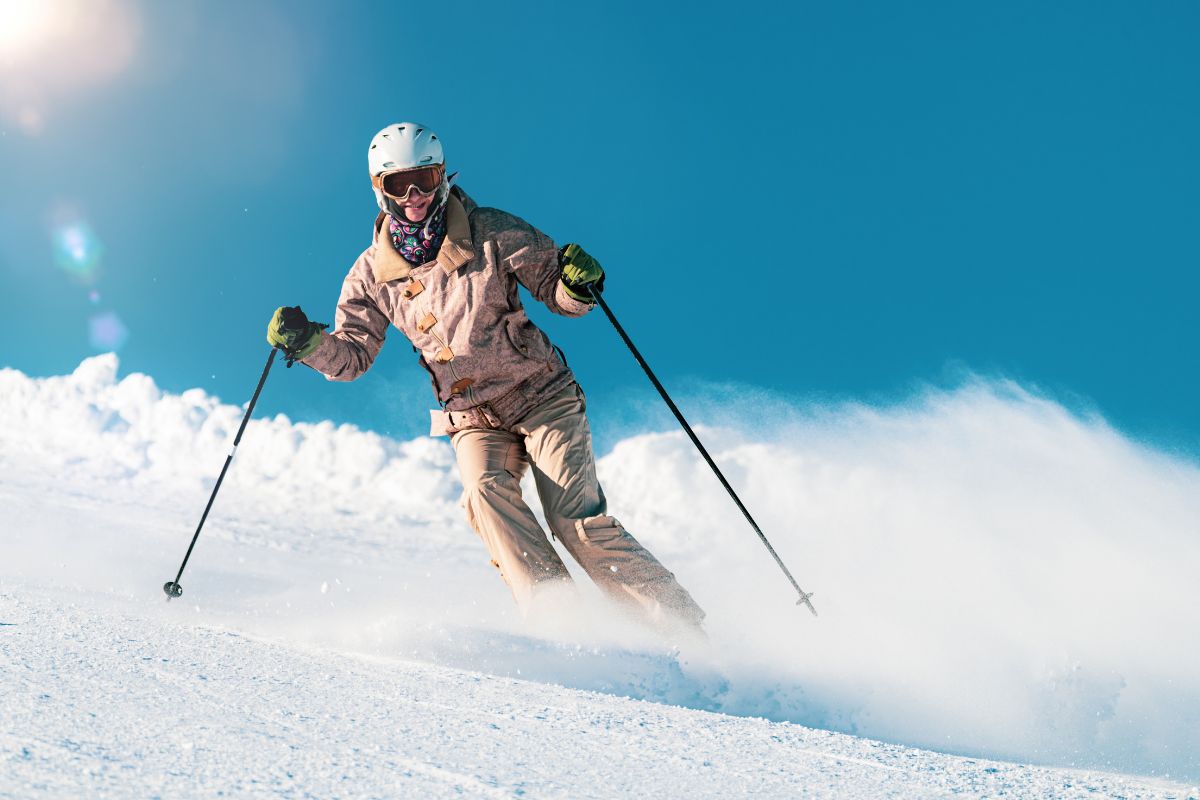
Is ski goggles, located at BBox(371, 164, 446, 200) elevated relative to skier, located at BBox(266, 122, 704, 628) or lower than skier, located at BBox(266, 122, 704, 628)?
elevated

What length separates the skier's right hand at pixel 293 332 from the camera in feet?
16.3

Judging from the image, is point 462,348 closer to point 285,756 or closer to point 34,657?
point 34,657

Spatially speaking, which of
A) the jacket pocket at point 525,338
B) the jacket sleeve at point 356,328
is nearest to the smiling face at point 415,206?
the jacket sleeve at point 356,328

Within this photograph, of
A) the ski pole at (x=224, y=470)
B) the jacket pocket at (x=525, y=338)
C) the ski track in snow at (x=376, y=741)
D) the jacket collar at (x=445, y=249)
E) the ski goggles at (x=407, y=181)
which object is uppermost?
the ski goggles at (x=407, y=181)

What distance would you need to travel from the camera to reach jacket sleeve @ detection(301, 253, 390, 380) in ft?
17.0

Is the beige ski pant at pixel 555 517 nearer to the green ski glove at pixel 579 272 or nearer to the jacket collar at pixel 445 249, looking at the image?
the green ski glove at pixel 579 272

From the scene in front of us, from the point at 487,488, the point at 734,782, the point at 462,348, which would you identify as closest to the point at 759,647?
the point at 487,488

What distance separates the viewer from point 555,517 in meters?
4.99

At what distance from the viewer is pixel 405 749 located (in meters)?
1.95

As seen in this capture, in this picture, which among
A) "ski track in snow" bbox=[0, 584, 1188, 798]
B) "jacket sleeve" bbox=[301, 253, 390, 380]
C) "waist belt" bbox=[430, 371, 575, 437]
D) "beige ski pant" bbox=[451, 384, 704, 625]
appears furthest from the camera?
"jacket sleeve" bbox=[301, 253, 390, 380]

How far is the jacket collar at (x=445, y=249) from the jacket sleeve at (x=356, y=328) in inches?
7.9


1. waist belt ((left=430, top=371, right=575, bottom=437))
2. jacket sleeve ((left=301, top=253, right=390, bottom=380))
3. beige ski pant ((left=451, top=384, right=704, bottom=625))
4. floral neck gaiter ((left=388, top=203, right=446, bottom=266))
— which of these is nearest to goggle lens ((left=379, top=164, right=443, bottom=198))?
floral neck gaiter ((left=388, top=203, right=446, bottom=266))

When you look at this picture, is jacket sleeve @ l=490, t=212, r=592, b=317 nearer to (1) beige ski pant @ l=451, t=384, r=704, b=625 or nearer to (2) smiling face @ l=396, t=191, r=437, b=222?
(2) smiling face @ l=396, t=191, r=437, b=222

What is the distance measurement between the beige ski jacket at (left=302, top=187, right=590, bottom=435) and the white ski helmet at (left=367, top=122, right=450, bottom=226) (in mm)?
170
